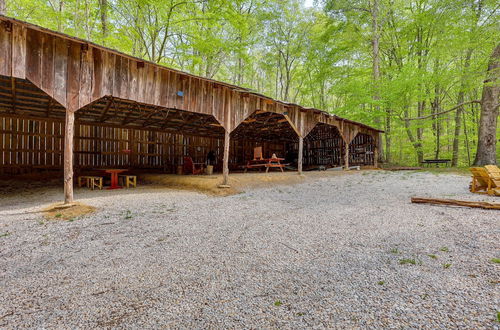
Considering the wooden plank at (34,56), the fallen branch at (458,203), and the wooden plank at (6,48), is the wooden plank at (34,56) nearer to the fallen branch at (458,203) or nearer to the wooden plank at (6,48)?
the wooden plank at (6,48)

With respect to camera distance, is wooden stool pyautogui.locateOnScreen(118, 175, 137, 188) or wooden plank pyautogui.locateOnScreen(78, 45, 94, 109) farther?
wooden stool pyautogui.locateOnScreen(118, 175, 137, 188)

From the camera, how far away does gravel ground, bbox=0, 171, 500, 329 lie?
1.75 meters

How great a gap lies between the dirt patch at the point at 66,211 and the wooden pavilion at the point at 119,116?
1.18 ft

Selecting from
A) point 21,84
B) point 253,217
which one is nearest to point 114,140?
point 21,84

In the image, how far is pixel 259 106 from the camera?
9469 millimetres

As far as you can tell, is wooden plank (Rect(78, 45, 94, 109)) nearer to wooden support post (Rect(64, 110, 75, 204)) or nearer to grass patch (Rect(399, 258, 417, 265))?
wooden support post (Rect(64, 110, 75, 204))

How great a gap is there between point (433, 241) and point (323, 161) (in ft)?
54.7

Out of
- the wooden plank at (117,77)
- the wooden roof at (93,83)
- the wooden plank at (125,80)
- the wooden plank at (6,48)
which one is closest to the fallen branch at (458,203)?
the wooden roof at (93,83)

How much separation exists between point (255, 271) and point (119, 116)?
11938mm

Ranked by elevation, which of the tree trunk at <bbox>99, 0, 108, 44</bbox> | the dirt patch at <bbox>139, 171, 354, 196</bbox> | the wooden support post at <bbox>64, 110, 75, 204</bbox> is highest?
the tree trunk at <bbox>99, 0, 108, 44</bbox>

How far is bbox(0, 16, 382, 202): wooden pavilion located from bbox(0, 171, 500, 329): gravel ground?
3134 millimetres

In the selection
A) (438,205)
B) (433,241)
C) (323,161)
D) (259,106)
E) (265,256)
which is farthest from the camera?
(323,161)

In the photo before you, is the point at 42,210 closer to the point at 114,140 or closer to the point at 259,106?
the point at 259,106

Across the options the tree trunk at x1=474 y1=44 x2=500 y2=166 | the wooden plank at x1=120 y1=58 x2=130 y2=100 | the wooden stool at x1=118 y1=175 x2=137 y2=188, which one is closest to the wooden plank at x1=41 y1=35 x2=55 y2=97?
the wooden plank at x1=120 y1=58 x2=130 y2=100
